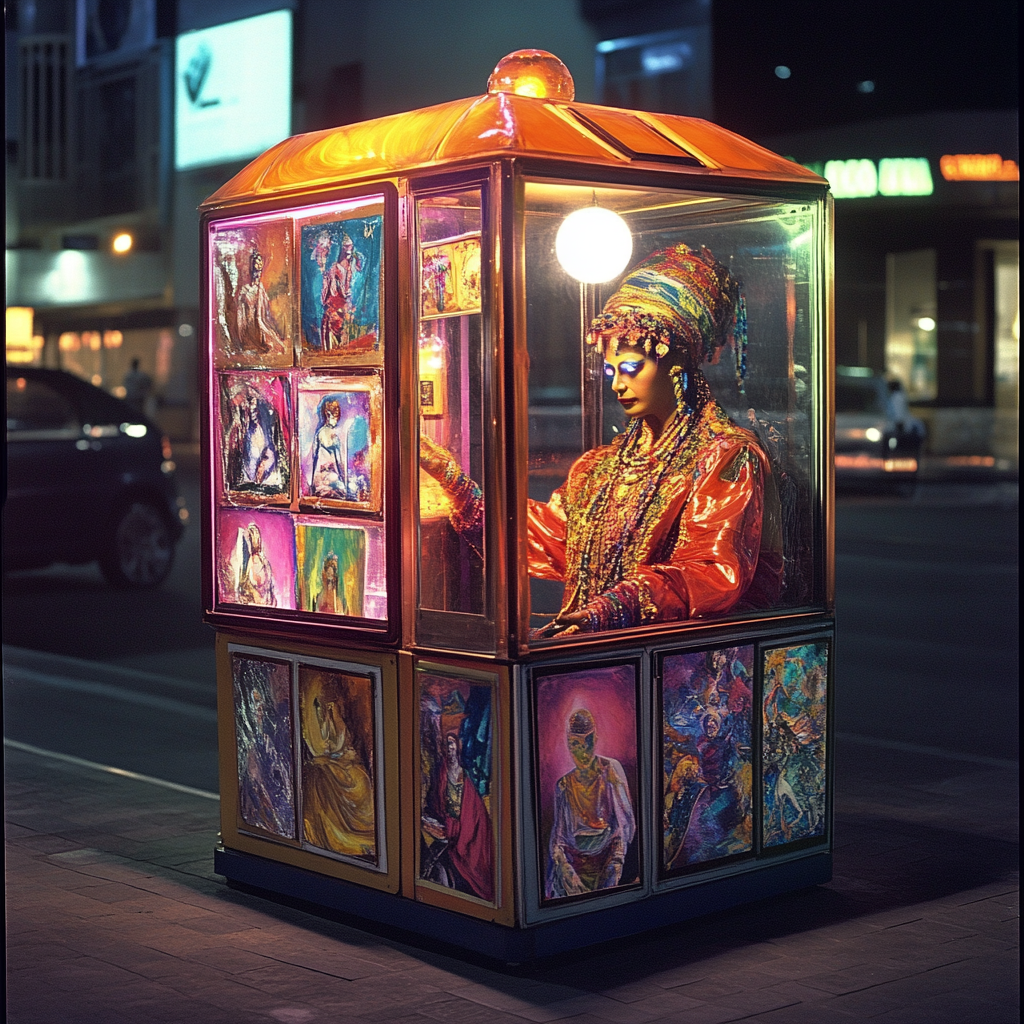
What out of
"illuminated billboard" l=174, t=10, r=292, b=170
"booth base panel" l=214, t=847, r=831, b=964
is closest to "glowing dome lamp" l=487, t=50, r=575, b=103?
"booth base panel" l=214, t=847, r=831, b=964

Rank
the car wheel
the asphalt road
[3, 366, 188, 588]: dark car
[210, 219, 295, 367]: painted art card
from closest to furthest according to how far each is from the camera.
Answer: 1. [210, 219, 295, 367]: painted art card
2. the asphalt road
3. [3, 366, 188, 588]: dark car
4. the car wheel

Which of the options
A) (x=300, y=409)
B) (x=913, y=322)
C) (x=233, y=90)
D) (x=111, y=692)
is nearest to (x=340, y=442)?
(x=300, y=409)

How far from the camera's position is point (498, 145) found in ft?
13.9

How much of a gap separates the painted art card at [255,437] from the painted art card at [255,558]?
0.06m

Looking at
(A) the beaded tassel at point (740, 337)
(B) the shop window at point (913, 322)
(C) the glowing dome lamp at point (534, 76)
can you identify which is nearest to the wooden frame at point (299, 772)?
(A) the beaded tassel at point (740, 337)

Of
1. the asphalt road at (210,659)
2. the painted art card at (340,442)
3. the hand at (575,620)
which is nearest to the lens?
the hand at (575,620)

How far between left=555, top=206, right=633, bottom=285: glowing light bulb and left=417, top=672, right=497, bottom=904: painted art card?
1275 mm

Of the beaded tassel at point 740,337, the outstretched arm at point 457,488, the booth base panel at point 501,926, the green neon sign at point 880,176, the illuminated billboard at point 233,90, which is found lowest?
the booth base panel at point 501,926

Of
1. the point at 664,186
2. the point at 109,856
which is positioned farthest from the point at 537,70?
the point at 109,856

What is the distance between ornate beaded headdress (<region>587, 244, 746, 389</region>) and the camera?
495cm

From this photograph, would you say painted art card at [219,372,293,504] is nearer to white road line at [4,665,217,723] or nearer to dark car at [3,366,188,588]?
white road line at [4,665,217,723]

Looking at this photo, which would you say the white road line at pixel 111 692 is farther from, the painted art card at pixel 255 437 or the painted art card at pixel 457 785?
the painted art card at pixel 457 785

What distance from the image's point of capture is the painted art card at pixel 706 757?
4.67 meters

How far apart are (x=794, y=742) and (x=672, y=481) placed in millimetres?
909
